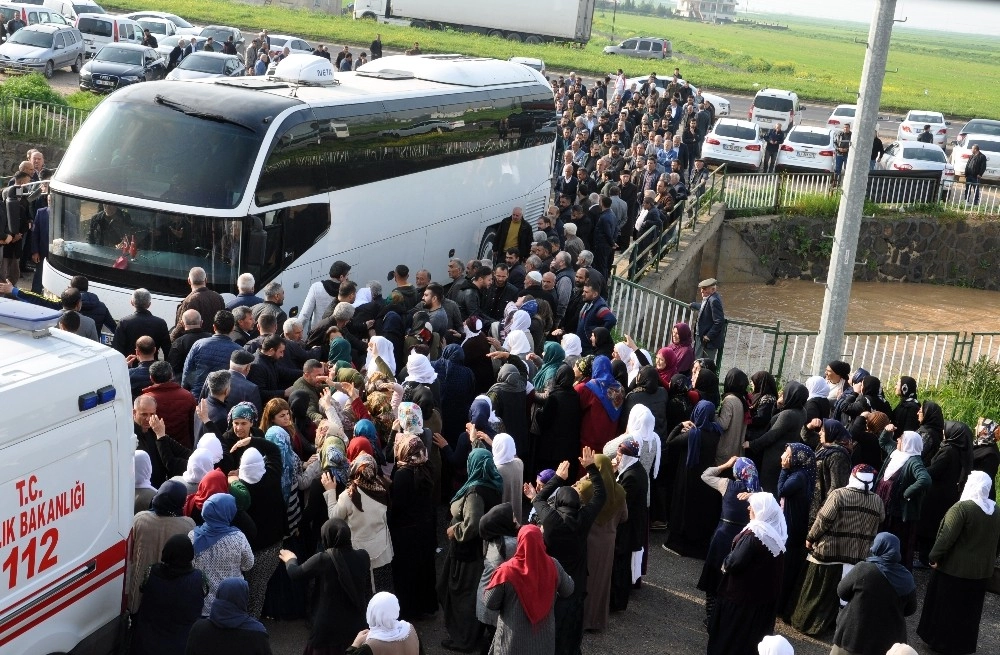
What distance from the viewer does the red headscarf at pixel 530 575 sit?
684cm

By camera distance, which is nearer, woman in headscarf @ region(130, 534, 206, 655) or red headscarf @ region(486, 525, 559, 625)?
woman in headscarf @ region(130, 534, 206, 655)

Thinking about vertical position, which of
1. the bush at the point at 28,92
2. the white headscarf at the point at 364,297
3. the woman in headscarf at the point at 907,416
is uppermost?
the bush at the point at 28,92

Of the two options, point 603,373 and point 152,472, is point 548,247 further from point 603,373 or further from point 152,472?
point 152,472

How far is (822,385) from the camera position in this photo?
34.2 feet

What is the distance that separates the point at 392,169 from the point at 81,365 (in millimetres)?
9236

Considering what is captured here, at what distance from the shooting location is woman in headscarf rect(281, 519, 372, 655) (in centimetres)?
680

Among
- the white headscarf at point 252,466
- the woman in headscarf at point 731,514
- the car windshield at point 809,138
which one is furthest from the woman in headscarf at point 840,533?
the car windshield at point 809,138

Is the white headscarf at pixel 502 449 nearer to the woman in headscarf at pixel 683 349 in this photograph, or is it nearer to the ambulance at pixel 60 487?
the ambulance at pixel 60 487

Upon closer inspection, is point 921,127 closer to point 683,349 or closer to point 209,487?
point 683,349

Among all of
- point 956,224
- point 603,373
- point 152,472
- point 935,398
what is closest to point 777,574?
point 603,373

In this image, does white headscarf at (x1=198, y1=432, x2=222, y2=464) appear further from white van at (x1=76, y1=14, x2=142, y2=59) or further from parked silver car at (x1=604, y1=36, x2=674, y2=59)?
parked silver car at (x1=604, y1=36, x2=674, y2=59)

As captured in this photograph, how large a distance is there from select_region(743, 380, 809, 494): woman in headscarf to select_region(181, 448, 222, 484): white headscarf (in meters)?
4.69

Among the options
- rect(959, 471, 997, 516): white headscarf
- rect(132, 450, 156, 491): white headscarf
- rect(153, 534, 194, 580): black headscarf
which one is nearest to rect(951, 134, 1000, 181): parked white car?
rect(959, 471, 997, 516): white headscarf

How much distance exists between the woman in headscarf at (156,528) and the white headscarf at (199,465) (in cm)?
57
